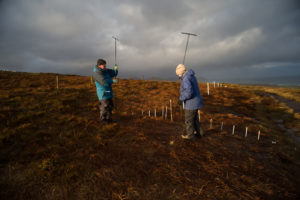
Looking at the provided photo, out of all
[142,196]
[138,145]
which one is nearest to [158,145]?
[138,145]

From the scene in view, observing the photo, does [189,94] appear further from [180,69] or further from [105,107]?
[105,107]

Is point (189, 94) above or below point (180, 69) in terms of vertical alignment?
below

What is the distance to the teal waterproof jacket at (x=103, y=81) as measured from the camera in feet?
22.2

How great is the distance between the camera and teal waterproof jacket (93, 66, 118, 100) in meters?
6.75

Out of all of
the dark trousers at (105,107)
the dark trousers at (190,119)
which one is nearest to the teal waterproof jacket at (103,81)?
the dark trousers at (105,107)

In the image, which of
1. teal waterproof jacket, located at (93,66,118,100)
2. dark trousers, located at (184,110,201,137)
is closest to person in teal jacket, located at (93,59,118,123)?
teal waterproof jacket, located at (93,66,118,100)

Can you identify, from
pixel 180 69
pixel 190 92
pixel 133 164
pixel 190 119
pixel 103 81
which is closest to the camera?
pixel 133 164

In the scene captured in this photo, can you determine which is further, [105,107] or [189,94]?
[105,107]

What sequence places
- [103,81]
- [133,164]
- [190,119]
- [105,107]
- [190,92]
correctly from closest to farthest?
1. [133,164]
2. [190,92]
3. [190,119]
4. [103,81]
5. [105,107]

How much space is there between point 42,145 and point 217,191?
6163 mm

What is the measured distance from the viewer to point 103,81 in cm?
674

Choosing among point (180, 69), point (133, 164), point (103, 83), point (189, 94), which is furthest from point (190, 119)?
point (103, 83)

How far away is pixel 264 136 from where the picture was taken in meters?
8.38

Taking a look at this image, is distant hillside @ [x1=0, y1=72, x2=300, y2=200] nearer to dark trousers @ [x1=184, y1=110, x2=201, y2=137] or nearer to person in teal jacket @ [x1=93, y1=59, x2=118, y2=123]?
dark trousers @ [x1=184, y1=110, x2=201, y2=137]
